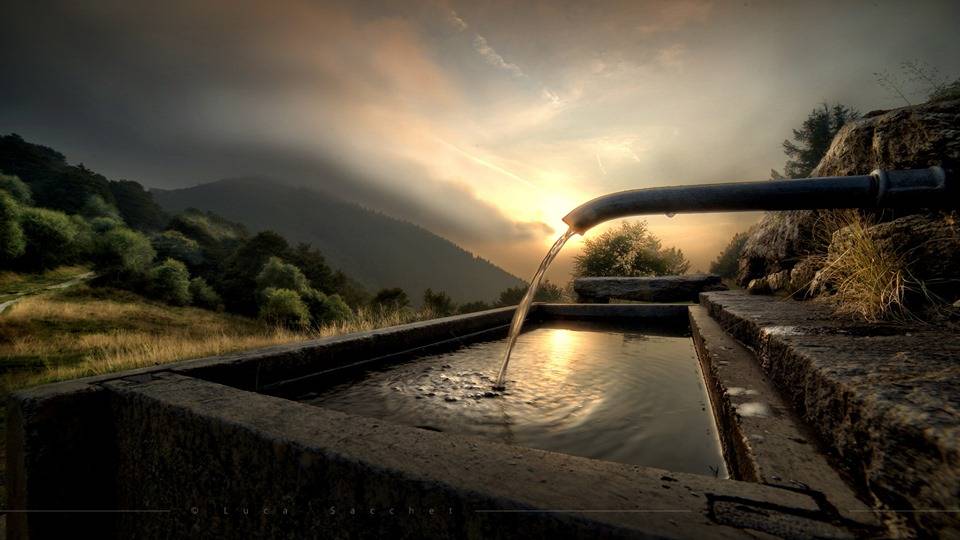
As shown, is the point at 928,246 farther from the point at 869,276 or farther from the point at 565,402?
the point at 565,402

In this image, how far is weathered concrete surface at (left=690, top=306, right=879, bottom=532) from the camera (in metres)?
0.71

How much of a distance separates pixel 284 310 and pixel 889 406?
29295mm

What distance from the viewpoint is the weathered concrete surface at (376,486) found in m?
0.58

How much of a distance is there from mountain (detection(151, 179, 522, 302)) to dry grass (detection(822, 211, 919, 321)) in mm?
109351

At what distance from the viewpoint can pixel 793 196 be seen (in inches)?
50.4

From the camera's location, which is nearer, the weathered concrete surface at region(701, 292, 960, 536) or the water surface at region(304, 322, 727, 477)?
the weathered concrete surface at region(701, 292, 960, 536)

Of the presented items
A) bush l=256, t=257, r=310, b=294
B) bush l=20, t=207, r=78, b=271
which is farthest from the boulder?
bush l=20, t=207, r=78, b=271

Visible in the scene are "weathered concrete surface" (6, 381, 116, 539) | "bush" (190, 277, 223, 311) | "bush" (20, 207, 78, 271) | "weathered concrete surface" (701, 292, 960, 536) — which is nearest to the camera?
"weathered concrete surface" (701, 292, 960, 536)

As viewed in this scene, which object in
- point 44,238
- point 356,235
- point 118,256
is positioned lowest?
point 118,256

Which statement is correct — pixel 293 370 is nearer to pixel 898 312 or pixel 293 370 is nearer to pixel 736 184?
pixel 736 184

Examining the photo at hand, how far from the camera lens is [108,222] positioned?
3203 cm

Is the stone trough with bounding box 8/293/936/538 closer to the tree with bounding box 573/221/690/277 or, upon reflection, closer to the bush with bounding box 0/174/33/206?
the tree with bounding box 573/221/690/277

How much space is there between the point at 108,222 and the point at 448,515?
148 ft

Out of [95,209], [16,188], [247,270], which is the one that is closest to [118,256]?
[247,270]
